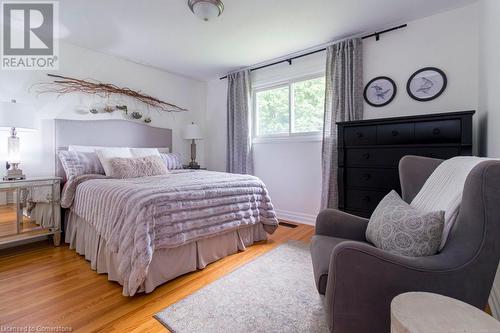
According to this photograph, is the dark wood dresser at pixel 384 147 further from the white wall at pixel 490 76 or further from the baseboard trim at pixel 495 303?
the baseboard trim at pixel 495 303

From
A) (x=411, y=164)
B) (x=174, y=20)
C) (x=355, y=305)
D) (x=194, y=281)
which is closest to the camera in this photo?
(x=355, y=305)

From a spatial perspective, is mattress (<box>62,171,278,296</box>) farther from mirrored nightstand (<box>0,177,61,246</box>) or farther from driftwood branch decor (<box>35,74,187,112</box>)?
driftwood branch decor (<box>35,74,187,112</box>)

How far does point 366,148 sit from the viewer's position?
2.34m

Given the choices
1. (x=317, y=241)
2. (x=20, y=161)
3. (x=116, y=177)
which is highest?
(x=20, y=161)

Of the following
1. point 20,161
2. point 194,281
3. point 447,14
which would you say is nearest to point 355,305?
point 194,281

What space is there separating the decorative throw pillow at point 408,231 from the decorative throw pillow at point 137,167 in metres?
2.41

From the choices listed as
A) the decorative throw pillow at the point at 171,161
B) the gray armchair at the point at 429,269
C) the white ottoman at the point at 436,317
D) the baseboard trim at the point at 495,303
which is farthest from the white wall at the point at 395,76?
the white ottoman at the point at 436,317

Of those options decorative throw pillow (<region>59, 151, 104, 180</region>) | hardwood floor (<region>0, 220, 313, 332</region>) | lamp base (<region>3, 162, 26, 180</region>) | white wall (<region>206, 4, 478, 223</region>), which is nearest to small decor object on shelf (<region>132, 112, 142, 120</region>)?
decorative throw pillow (<region>59, 151, 104, 180</region>)

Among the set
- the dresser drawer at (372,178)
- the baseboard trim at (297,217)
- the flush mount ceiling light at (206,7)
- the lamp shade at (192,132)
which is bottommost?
the baseboard trim at (297,217)

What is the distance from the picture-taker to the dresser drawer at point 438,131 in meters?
1.94


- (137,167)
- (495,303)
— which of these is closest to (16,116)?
(137,167)

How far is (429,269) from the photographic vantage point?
881mm

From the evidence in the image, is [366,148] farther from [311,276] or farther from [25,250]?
[25,250]

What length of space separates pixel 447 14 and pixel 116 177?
380 centimetres
